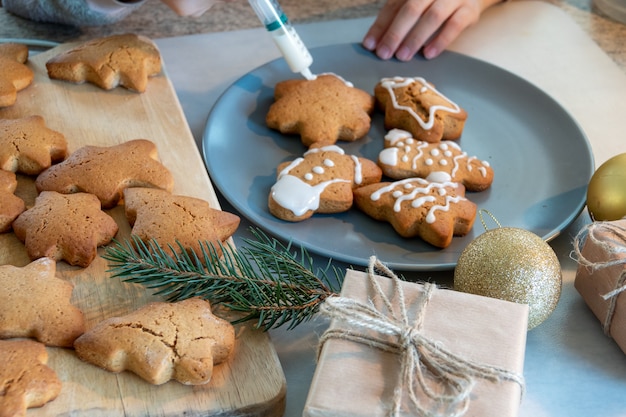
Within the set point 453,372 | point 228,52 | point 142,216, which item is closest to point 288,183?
point 142,216

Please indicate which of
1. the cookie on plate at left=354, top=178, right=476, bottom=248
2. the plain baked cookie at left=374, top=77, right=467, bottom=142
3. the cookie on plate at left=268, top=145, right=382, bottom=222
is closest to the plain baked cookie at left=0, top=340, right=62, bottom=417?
the cookie on plate at left=268, top=145, right=382, bottom=222

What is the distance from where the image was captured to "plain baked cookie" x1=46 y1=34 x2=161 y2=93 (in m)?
1.32

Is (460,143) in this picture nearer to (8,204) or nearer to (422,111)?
(422,111)

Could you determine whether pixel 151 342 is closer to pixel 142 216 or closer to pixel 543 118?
pixel 142 216

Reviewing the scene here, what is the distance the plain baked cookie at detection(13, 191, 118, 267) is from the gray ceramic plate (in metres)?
0.21

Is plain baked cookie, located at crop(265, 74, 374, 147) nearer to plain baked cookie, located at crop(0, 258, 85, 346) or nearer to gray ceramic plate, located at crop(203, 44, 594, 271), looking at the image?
gray ceramic plate, located at crop(203, 44, 594, 271)

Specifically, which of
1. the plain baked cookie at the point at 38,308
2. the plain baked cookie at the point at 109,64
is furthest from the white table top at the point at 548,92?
the plain baked cookie at the point at 38,308

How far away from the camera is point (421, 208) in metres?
1.10

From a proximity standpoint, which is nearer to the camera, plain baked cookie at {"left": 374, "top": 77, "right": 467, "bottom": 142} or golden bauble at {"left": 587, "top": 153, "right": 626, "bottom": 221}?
golden bauble at {"left": 587, "top": 153, "right": 626, "bottom": 221}

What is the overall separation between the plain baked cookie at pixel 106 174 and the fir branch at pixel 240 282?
16 centimetres

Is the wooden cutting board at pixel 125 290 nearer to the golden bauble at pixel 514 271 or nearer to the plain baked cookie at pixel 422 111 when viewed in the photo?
the golden bauble at pixel 514 271

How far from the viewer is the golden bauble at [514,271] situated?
2.97 feet

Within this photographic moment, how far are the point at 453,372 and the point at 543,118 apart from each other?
78 centimetres

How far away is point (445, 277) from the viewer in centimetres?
107
